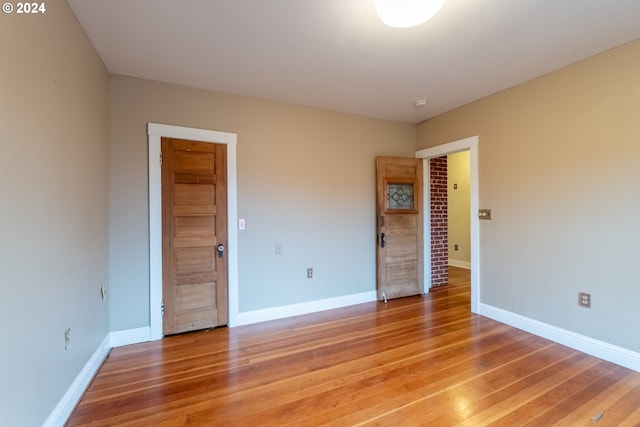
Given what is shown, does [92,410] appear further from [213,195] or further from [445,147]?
[445,147]

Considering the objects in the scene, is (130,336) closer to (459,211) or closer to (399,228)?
(399,228)

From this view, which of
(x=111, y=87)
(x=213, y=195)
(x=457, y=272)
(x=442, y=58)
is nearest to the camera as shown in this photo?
(x=442, y=58)

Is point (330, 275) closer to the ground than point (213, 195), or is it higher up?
closer to the ground

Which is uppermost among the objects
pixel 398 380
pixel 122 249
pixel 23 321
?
pixel 122 249

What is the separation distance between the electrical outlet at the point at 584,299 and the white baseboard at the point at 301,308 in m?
2.23

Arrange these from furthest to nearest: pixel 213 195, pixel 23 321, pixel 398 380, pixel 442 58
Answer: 1. pixel 213 195
2. pixel 442 58
3. pixel 398 380
4. pixel 23 321

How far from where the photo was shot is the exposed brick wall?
490 cm

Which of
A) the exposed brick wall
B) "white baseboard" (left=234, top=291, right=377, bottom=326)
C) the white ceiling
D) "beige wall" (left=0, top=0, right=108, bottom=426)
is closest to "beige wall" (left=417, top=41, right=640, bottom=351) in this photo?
the white ceiling

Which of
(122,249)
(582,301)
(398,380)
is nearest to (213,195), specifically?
(122,249)

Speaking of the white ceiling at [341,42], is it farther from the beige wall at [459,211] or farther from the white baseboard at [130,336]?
the beige wall at [459,211]

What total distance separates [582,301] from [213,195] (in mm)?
3744

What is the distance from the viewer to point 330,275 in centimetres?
389

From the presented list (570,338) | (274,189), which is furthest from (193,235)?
(570,338)

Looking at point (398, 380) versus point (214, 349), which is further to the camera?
point (214, 349)
